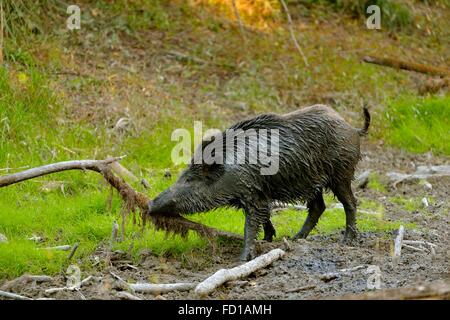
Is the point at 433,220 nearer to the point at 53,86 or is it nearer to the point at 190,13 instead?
the point at 53,86

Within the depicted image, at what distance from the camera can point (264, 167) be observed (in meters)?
6.83

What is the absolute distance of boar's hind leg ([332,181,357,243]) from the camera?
24.1 feet

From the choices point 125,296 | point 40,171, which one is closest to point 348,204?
point 125,296

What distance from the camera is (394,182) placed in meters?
9.85

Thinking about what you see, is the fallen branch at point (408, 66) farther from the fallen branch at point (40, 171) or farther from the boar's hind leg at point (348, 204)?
the fallen branch at point (40, 171)

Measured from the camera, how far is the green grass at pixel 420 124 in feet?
Answer: 37.0

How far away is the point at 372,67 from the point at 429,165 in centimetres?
344

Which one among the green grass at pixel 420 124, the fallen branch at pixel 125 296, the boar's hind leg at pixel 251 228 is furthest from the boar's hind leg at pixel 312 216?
the green grass at pixel 420 124

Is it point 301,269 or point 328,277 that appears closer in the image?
point 328,277

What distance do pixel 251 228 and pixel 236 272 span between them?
797 mm

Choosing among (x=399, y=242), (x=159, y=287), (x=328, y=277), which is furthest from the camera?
(x=399, y=242)

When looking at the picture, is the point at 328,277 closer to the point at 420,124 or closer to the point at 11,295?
the point at 11,295

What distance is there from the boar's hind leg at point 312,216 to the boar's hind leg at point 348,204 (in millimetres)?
204

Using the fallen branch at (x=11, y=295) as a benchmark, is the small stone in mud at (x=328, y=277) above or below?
above
